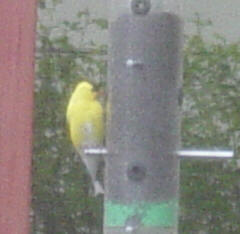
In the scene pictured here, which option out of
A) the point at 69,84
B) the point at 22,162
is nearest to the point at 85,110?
the point at 22,162

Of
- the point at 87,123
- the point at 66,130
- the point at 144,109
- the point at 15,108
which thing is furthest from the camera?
the point at 66,130

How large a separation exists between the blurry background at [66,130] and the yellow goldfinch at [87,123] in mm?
1773

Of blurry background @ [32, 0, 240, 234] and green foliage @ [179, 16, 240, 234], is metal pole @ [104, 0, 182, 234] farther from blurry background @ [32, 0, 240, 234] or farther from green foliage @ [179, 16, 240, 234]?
green foliage @ [179, 16, 240, 234]

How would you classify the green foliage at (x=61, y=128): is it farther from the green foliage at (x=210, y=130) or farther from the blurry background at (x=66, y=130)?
the green foliage at (x=210, y=130)

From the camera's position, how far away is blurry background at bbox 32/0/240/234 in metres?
5.95

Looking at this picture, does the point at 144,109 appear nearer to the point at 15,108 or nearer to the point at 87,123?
the point at 87,123

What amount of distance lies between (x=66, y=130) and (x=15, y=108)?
4.75 feet

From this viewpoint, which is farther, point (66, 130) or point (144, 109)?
point (66, 130)

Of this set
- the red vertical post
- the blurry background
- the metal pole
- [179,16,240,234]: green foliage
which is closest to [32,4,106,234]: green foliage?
the blurry background

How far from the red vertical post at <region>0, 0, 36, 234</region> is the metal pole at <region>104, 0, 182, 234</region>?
0.89 metres

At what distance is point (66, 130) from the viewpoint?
594cm

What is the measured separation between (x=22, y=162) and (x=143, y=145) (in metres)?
1.03

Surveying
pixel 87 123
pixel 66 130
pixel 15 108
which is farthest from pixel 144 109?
pixel 66 130

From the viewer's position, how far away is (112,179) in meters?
3.62
